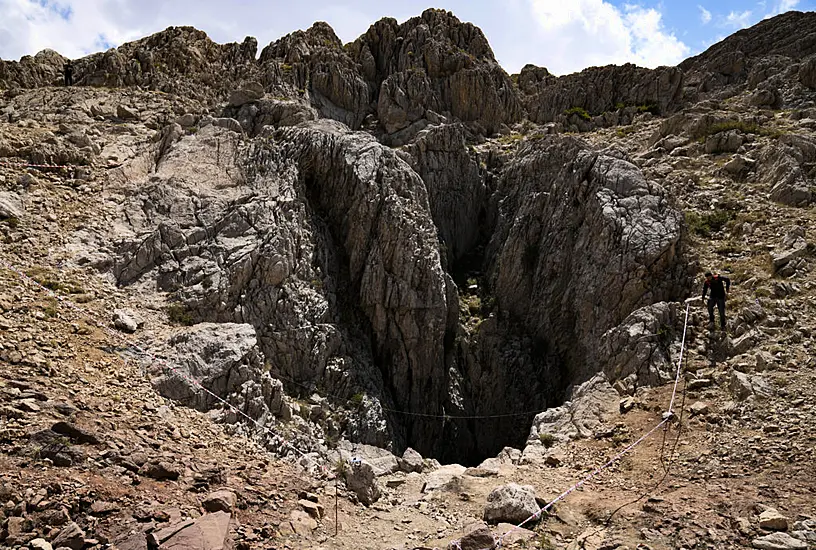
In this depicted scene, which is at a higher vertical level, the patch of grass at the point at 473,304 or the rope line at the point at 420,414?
the patch of grass at the point at 473,304

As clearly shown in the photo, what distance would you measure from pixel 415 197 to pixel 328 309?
23.6 ft

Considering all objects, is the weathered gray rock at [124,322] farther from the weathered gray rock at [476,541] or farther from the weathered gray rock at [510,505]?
the weathered gray rock at [510,505]

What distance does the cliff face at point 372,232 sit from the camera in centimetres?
1736

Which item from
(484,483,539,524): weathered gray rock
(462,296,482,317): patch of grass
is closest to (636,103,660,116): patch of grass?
(462,296,482,317): patch of grass

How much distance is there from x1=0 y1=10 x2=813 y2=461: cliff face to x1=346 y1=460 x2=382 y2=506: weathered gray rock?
583 centimetres

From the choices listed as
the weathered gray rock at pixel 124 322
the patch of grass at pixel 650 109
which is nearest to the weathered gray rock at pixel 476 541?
the weathered gray rock at pixel 124 322

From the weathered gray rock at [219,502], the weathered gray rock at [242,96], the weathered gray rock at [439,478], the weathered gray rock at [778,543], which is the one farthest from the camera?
the weathered gray rock at [242,96]

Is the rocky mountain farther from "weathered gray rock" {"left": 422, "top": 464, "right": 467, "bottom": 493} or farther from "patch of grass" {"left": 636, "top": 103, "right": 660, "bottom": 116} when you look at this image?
"patch of grass" {"left": 636, "top": 103, "right": 660, "bottom": 116}

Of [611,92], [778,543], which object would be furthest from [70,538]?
[611,92]

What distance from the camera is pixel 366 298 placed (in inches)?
832

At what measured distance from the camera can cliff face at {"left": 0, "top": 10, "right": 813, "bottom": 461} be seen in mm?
17359

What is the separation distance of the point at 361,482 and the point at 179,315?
783cm

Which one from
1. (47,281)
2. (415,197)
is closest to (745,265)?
(415,197)

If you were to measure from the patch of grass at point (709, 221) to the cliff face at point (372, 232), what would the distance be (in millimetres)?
960
